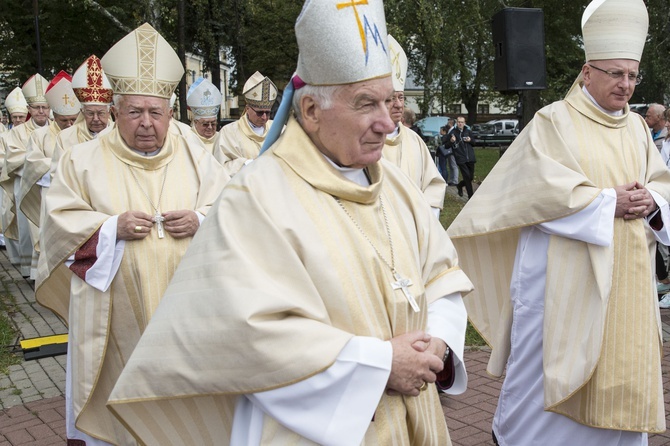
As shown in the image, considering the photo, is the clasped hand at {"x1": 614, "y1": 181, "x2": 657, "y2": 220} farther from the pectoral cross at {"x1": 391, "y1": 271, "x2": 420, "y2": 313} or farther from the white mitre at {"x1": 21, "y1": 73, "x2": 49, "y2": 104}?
the white mitre at {"x1": 21, "y1": 73, "x2": 49, "y2": 104}

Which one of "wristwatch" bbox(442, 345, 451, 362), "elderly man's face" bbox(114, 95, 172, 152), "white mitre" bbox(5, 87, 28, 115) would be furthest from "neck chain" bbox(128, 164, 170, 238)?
"white mitre" bbox(5, 87, 28, 115)

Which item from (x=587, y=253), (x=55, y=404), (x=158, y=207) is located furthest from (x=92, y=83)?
(x=587, y=253)

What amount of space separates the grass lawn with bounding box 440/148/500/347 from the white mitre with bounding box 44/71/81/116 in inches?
191

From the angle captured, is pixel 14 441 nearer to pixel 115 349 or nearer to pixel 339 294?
pixel 115 349

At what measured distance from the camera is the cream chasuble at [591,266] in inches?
178

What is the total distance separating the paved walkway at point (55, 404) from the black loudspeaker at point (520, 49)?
277 cm

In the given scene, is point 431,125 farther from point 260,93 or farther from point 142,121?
point 142,121

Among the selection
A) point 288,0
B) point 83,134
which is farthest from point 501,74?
point 288,0

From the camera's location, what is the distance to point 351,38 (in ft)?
8.71

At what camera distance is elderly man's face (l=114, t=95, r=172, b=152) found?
450 centimetres

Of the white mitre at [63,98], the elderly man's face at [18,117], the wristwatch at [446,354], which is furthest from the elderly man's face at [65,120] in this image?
the wristwatch at [446,354]

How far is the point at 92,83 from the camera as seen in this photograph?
273 inches

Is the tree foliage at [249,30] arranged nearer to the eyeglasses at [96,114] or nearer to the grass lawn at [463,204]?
the grass lawn at [463,204]

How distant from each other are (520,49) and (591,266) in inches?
174
